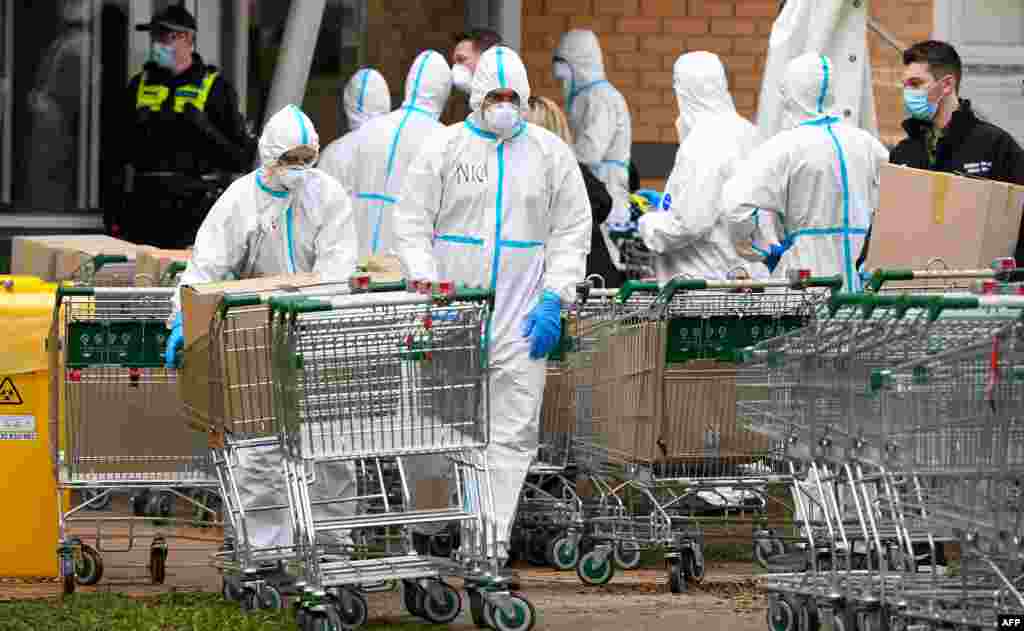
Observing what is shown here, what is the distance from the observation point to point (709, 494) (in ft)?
33.4

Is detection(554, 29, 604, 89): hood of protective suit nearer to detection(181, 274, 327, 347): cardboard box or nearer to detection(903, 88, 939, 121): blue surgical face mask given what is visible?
detection(903, 88, 939, 121): blue surgical face mask

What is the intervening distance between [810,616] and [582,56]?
826 cm

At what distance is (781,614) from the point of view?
7.43 metres

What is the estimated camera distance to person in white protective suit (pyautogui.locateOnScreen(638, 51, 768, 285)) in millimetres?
11008

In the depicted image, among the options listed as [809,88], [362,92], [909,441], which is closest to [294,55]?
[362,92]

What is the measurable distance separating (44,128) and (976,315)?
8136 millimetres

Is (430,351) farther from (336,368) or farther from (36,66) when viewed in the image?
(36,66)

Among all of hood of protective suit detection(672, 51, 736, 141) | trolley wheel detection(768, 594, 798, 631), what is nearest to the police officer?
hood of protective suit detection(672, 51, 736, 141)

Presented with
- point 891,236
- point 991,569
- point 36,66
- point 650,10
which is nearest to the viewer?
point 991,569

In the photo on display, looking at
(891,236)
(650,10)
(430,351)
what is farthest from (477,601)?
(650,10)

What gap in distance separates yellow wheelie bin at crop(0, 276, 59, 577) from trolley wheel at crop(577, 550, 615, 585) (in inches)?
84.5

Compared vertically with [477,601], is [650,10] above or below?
above

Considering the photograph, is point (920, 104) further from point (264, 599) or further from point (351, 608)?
point (264, 599)

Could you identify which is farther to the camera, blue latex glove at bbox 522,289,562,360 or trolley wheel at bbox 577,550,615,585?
trolley wheel at bbox 577,550,615,585
